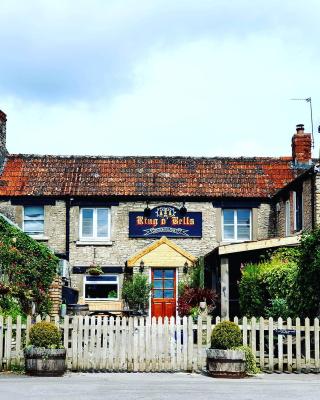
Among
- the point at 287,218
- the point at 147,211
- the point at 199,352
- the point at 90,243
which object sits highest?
the point at 147,211

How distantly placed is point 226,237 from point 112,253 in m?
4.71

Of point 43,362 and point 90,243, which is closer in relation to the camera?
point 43,362

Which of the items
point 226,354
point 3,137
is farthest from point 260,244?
point 3,137

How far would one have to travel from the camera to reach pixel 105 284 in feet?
97.2

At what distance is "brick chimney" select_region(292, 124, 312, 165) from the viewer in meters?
30.3

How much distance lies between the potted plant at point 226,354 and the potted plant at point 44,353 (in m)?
2.93

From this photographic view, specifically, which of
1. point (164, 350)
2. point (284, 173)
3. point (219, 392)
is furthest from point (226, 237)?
point (219, 392)

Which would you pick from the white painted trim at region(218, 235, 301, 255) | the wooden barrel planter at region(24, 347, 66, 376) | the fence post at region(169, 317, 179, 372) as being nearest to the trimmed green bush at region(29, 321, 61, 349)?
the wooden barrel planter at region(24, 347, 66, 376)

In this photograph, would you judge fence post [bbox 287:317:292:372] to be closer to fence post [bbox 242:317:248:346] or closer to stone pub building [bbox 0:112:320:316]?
fence post [bbox 242:317:248:346]

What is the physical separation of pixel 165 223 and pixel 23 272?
1000 cm

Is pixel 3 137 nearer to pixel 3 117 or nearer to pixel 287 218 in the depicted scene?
pixel 3 117

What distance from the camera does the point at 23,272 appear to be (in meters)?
21.0

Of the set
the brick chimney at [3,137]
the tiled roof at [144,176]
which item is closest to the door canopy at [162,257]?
the tiled roof at [144,176]

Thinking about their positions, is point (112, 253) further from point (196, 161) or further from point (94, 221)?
point (196, 161)
